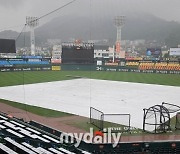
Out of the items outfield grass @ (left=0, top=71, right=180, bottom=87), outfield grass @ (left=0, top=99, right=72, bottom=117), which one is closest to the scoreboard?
outfield grass @ (left=0, top=71, right=180, bottom=87)

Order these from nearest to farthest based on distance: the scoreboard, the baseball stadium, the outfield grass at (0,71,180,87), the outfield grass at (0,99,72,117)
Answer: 1. the baseball stadium
2. the outfield grass at (0,99,72,117)
3. the outfield grass at (0,71,180,87)
4. the scoreboard

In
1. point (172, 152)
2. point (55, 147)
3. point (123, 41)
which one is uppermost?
point (123, 41)

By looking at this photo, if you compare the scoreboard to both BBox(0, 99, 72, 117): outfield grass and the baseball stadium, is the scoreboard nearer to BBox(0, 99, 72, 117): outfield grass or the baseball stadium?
the baseball stadium

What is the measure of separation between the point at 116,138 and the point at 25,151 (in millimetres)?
6437

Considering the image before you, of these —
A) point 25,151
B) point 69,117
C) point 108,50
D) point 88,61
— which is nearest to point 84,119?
point 69,117

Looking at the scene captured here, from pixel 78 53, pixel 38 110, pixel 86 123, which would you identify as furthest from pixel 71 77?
pixel 86 123

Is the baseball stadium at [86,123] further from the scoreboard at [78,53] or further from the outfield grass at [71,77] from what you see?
the scoreboard at [78,53]

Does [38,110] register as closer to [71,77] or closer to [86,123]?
[86,123]

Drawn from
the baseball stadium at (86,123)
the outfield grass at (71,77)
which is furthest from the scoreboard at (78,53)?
the baseball stadium at (86,123)

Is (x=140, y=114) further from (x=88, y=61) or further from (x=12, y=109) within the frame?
(x=88, y=61)

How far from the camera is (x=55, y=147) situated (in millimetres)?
7684

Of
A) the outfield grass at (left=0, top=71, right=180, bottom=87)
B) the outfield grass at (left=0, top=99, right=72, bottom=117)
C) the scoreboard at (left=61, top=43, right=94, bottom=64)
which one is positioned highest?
the scoreboard at (left=61, top=43, right=94, bottom=64)

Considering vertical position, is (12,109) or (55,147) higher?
(55,147)

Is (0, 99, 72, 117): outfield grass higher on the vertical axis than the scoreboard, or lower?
lower
